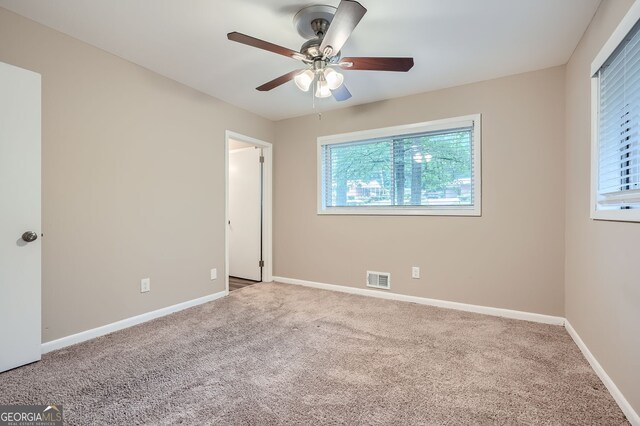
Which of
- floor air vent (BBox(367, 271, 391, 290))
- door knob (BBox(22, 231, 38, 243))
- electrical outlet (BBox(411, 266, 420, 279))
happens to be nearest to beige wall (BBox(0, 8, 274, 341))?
door knob (BBox(22, 231, 38, 243))

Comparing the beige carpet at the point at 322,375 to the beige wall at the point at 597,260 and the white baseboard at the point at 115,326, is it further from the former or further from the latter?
the beige wall at the point at 597,260

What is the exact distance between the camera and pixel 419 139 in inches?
136

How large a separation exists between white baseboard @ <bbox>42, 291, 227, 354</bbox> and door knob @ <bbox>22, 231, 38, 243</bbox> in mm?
801

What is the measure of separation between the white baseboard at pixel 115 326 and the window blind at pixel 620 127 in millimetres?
3674

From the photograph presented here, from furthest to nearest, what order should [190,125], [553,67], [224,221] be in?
1. [224,221]
2. [190,125]
3. [553,67]

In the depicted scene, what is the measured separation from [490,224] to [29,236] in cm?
388

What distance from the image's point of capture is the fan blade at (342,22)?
1505mm

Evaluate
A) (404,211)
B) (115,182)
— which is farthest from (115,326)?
(404,211)

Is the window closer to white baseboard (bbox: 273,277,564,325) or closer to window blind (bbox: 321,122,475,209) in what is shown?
window blind (bbox: 321,122,475,209)

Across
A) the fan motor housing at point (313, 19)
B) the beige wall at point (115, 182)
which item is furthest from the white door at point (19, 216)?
the fan motor housing at point (313, 19)

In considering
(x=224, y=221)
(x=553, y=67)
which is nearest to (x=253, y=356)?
(x=224, y=221)

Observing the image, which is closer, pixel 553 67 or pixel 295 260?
pixel 553 67

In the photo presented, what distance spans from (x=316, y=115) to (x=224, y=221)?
1.92 m

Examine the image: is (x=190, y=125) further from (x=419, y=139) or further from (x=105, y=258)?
(x=419, y=139)
